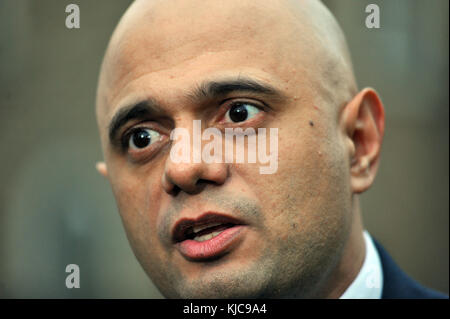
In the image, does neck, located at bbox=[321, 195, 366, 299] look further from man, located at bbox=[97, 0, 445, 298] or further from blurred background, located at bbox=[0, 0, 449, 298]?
blurred background, located at bbox=[0, 0, 449, 298]

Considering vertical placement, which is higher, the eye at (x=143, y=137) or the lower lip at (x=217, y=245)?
the eye at (x=143, y=137)

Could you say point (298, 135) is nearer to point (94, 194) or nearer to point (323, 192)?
point (323, 192)

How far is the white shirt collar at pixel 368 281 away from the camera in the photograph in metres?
2.81

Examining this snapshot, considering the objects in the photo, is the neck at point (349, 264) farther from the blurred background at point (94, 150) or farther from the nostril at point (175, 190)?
the blurred background at point (94, 150)

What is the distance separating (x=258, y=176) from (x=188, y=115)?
40 cm

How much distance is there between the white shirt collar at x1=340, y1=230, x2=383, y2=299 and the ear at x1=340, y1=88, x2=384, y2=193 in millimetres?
415

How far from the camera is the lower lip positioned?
7.82ft

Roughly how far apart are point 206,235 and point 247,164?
0.34 meters

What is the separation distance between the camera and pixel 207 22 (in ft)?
8.40
